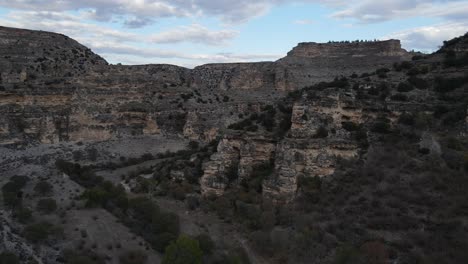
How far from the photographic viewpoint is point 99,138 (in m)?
38.7

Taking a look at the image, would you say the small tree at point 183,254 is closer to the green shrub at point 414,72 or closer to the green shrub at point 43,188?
the green shrub at point 43,188

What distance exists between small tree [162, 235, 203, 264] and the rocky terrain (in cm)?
11

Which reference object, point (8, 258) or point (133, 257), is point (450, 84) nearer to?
point (133, 257)

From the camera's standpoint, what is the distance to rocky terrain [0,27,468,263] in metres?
17.2

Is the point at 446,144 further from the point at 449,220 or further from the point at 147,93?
the point at 147,93

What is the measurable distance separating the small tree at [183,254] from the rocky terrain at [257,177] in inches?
4.2

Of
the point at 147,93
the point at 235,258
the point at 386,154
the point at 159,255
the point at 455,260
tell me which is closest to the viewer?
the point at 455,260

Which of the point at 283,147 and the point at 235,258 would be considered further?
the point at 283,147

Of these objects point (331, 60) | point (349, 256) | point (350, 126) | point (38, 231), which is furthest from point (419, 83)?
point (331, 60)

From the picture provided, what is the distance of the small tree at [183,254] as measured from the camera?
16.3 m

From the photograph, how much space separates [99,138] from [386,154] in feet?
79.6

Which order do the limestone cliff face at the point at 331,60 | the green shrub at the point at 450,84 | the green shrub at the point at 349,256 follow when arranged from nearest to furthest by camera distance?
the green shrub at the point at 349,256, the green shrub at the point at 450,84, the limestone cliff face at the point at 331,60

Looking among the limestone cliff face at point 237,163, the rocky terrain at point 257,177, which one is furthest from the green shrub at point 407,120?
the limestone cliff face at point 237,163

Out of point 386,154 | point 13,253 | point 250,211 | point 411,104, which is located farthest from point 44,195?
point 411,104
